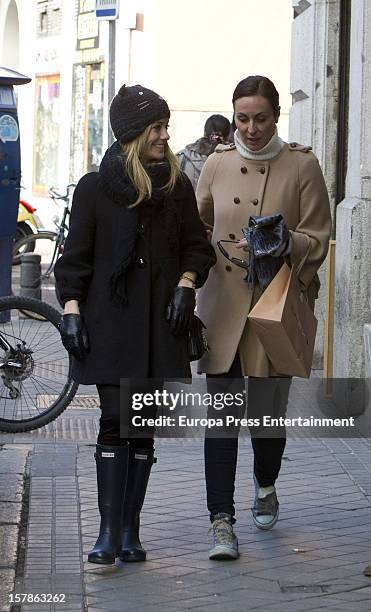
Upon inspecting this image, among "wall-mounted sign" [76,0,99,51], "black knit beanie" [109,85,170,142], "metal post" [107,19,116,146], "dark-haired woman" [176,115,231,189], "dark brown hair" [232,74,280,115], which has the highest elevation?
"wall-mounted sign" [76,0,99,51]

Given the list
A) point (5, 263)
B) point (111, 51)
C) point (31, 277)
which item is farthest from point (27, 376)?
point (111, 51)

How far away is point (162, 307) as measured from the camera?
553cm

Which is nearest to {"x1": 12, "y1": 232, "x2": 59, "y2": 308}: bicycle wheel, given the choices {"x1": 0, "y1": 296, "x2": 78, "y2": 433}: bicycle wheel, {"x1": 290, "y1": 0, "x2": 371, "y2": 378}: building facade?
{"x1": 290, "y1": 0, "x2": 371, "y2": 378}: building facade

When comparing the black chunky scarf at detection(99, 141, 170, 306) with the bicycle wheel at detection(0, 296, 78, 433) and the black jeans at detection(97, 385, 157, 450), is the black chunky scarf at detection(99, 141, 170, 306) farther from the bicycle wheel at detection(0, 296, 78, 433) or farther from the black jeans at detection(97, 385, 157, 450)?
the bicycle wheel at detection(0, 296, 78, 433)

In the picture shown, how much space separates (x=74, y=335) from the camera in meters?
5.44

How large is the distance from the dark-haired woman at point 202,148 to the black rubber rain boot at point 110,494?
555 centimetres

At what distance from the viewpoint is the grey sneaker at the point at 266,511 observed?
6.17 metres

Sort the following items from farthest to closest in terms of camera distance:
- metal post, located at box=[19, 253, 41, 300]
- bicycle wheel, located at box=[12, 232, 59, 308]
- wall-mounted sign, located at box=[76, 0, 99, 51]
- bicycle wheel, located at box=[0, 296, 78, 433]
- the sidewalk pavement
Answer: wall-mounted sign, located at box=[76, 0, 99, 51] < bicycle wheel, located at box=[12, 232, 59, 308] < metal post, located at box=[19, 253, 41, 300] < bicycle wheel, located at box=[0, 296, 78, 433] < the sidewalk pavement

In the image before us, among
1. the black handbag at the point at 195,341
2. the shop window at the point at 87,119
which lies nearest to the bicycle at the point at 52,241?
the shop window at the point at 87,119

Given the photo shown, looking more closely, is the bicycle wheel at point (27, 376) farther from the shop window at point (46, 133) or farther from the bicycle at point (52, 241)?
the shop window at point (46, 133)

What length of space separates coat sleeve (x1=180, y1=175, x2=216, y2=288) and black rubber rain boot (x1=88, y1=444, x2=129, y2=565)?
0.72m

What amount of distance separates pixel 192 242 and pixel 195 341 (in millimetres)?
381

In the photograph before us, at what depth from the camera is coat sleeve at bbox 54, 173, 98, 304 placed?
5469mm

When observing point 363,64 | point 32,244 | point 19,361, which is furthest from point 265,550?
point 32,244
